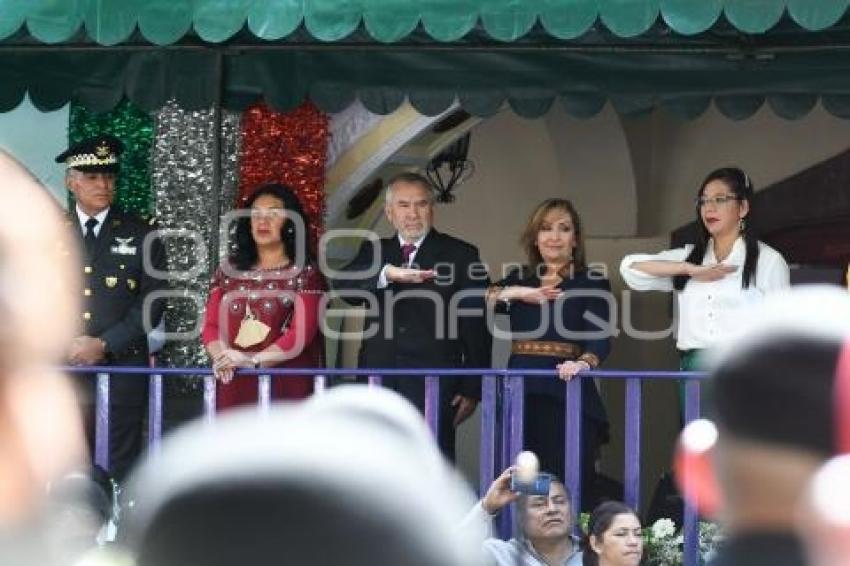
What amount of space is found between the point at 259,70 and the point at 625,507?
102 inches

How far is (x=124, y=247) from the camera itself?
25.0 ft

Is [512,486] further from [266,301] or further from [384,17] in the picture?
[384,17]

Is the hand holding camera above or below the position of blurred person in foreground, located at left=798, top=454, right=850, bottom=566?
below

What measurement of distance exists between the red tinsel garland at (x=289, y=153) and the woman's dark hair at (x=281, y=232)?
0.41m

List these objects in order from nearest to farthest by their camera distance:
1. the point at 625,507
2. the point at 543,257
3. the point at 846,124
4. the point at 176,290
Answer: the point at 625,507
the point at 543,257
the point at 176,290
the point at 846,124

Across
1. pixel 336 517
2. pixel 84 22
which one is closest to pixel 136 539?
pixel 336 517

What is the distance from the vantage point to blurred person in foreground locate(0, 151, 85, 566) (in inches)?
56.9

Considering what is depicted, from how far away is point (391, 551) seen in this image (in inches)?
49.0

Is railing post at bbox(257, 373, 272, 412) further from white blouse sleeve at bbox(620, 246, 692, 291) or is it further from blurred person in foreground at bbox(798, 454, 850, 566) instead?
blurred person in foreground at bbox(798, 454, 850, 566)

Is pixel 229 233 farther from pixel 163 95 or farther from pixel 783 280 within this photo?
pixel 783 280

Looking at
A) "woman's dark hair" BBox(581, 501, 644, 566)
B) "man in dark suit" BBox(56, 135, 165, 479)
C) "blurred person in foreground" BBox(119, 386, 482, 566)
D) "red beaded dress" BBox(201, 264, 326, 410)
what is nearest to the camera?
"blurred person in foreground" BBox(119, 386, 482, 566)

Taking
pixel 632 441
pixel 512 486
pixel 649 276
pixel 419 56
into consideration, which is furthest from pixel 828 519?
pixel 419 56

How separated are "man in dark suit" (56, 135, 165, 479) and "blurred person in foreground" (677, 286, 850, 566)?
5.89 metres

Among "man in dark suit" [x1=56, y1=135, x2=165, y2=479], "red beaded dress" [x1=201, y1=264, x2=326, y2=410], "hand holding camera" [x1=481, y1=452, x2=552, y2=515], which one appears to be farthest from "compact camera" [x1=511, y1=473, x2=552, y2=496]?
"man in dark suit" [x1=56, y1=135, x2=165, y2=479]
